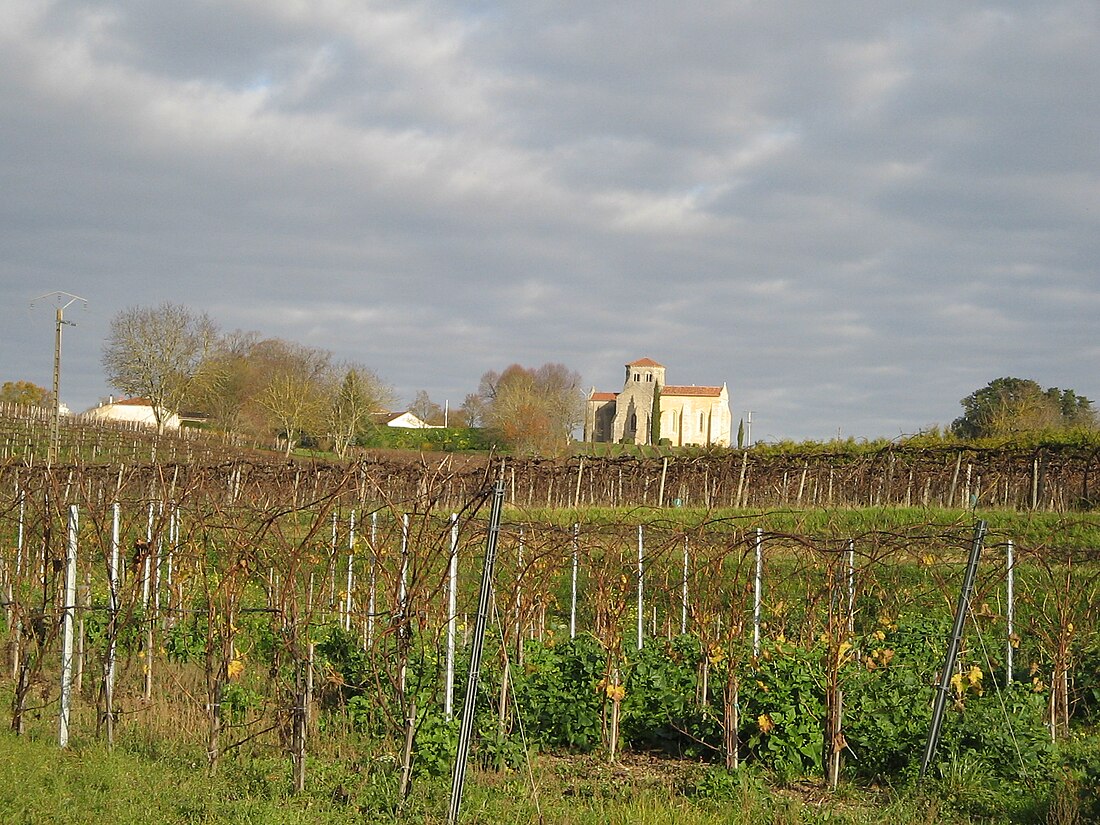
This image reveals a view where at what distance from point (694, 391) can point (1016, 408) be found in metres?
31.0

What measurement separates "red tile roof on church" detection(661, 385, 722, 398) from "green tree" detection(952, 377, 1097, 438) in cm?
2368

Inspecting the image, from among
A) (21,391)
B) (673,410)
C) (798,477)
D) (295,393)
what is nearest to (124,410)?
(21,391)

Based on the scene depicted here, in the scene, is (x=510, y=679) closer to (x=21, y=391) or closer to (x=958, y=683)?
(x=958, y=683)

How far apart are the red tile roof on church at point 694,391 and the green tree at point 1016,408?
23.7m

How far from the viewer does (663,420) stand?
72188 mm

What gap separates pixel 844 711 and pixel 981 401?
152 feet

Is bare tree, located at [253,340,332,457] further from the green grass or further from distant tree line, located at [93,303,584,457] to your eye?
the green grass

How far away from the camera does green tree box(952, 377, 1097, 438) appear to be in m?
41.4

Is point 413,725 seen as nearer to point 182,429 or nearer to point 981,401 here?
point 182,429

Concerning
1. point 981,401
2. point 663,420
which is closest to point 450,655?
point 981,401

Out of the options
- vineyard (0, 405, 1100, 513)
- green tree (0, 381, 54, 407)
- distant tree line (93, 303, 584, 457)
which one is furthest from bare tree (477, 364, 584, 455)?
green tree (0, 381, 54, 407)

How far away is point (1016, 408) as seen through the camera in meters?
42.5

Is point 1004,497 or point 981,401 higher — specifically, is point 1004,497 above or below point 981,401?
below

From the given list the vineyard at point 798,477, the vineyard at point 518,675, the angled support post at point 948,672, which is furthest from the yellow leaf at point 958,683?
the vineyard at point 798,477
